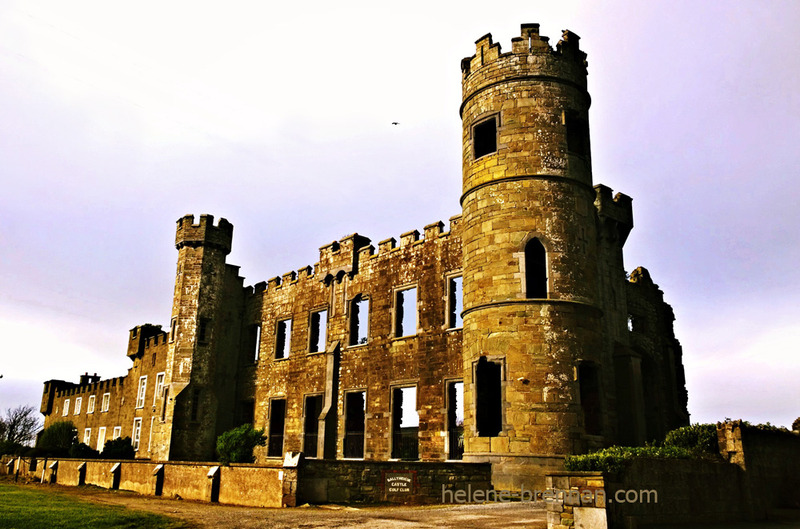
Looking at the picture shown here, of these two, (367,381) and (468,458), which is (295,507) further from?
(367,381)

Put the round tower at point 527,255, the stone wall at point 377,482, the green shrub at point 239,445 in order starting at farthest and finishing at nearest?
the green shrub at point 239,445 < the round tower at point 527,255 < the stone wall at point 377,482

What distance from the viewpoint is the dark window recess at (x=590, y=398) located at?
17344 millimetres

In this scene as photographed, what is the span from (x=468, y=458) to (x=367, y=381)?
6.60 meters

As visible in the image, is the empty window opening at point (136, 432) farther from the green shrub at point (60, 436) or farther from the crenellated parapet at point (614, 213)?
the crenellated parapet at point (614, 213)

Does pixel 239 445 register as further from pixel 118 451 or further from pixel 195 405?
pixel 118 451

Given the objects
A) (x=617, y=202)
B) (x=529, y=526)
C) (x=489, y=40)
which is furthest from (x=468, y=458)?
(x=489, y=40)

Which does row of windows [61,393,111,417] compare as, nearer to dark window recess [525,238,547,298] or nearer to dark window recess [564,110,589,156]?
dark window recess [525,238,547,298]

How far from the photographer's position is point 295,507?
44.8ft

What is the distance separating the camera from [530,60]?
742 inches

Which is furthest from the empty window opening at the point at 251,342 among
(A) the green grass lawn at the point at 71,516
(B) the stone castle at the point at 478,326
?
(A) the green grass lawn at the point at 71,516

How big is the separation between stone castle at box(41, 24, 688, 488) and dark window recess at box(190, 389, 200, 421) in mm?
54

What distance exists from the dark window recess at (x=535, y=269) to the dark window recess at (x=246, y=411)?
→ 14475 mm

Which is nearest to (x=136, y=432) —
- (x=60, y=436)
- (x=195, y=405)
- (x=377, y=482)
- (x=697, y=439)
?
(x=60, y=436)

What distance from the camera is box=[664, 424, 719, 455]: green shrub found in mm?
14198
